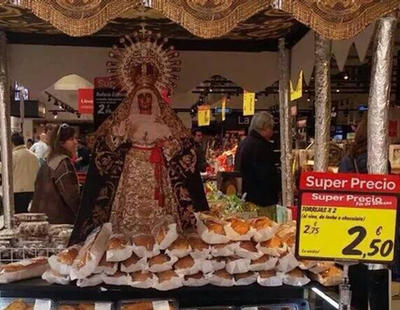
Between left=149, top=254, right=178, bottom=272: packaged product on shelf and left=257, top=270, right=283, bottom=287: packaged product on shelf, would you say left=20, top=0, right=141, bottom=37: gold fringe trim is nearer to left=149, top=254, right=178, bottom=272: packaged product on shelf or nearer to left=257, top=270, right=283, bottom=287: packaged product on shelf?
left=149, top=254, right=178, bottom=272: packaged product on shelf

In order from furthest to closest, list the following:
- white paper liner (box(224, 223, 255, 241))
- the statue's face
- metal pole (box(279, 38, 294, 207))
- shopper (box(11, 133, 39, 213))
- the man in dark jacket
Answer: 1. shopper (box(11, 133, 39, 213))
2. the man in dark jacket
3. metal pole (box(279, 38, 294, 207))
4. the statue's face
5. white paper liner (box(224, 223, 255, 241))

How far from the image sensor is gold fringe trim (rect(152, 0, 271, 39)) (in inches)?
99.5

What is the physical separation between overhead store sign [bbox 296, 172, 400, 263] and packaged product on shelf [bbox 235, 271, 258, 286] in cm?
56

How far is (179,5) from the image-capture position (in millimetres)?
2523

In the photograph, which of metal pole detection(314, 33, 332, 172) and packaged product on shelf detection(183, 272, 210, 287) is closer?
packaged product on shelf detection(183, 272, 210, 287)

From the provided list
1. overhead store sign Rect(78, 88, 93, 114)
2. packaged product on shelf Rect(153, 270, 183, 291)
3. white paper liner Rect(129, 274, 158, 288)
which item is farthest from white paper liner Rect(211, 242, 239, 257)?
overhead store sign Rect(78, 88, 93, 114)

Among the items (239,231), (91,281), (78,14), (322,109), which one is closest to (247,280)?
(239,231)

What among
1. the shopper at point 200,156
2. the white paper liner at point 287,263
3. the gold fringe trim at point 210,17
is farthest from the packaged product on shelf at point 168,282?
the gold fringe trim at point 210,17

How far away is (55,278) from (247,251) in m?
0.87

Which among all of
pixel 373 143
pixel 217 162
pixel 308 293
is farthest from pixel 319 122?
pixel 217 162

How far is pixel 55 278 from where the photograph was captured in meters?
2.45

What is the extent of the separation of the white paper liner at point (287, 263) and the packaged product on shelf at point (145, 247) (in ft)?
1.82

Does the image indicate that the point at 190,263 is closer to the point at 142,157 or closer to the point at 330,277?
the point at 330,277

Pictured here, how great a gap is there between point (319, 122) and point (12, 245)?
92.1 inches
